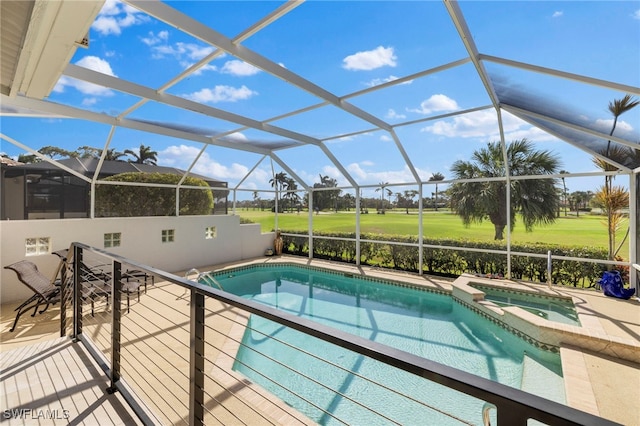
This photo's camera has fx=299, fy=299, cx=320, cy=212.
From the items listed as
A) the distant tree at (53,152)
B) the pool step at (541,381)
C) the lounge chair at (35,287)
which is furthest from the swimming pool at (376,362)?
the distant tree at (53,152)

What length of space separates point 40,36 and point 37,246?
834 cm

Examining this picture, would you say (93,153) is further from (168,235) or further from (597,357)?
(597,357)

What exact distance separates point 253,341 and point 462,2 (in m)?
6.67

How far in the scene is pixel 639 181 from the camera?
7.17 metres

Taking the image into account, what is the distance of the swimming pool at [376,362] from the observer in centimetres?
412

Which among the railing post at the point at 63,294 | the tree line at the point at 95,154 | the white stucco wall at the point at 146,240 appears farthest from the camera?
the tree line at the point at 95,154

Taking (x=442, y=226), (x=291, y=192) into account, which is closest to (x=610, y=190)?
(x=442, y=226)

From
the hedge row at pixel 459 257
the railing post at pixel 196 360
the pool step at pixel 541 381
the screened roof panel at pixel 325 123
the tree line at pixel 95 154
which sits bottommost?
the pool step at pixel 541 381

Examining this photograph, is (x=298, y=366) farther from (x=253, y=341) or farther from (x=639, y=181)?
(x=639, y=181)

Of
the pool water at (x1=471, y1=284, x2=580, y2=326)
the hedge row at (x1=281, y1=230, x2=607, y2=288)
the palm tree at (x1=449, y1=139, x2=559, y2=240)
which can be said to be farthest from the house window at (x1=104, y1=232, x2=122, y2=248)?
the palm tree at (x1=449, y1=139, x2=559, y2=240)

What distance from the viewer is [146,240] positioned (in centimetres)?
1005

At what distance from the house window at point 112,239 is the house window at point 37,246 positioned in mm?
1365

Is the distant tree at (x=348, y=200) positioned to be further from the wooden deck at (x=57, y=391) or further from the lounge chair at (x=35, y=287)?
the wooden deck at (x=57, y=391)

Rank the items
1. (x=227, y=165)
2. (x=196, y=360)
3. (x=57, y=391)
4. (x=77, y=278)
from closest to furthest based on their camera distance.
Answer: (x=196, y=360) < (x=57, y=391) < (x=77, y=278) < (x=227, y=165)
